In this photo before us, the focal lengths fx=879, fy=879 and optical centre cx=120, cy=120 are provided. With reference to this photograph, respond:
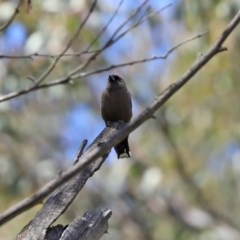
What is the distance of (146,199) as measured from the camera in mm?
11352

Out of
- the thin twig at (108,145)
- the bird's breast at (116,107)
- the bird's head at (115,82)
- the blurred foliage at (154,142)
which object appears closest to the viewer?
the thin twig at (108,145)

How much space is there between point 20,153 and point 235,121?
2.80m

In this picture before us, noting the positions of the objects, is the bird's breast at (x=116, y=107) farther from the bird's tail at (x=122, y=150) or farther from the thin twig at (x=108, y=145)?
the thin twig at (x=108, y=145)

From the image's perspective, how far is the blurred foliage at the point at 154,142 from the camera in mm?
9156

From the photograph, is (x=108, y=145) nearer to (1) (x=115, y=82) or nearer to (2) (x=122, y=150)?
(2) (x=122, y=150)

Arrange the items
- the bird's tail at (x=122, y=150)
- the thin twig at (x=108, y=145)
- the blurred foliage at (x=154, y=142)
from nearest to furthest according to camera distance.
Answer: the thin twig at (x=108, y=145) < the bird's tail at (x=122, y=150) < the blurred foliage at (x=154, y=142)

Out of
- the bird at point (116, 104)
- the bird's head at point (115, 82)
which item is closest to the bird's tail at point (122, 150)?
the bird at point (116, 104)

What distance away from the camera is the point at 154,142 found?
12.2 metres

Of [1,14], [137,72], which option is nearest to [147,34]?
[137,72]

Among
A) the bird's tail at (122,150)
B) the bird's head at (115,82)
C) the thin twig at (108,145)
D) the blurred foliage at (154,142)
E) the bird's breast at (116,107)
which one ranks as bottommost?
the thin twig at (108,145)

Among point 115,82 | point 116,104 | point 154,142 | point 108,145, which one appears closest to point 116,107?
point 116,104

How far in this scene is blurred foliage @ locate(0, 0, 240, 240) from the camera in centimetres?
916

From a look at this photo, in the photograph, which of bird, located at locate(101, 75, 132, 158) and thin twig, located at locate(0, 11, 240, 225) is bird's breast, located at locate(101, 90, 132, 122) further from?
thin twig, located at locate(0, 11, 240, 225)

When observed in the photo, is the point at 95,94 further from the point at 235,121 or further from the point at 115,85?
the point at 115,85
